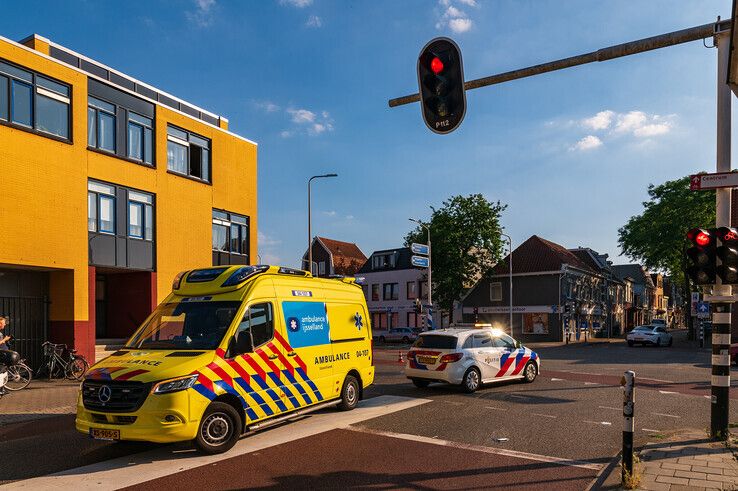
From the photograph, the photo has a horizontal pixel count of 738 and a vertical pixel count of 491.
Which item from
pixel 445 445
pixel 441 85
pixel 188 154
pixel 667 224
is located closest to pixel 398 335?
pixel 667 224

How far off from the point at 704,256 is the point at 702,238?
249 mm

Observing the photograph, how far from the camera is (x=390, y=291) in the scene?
56781mm

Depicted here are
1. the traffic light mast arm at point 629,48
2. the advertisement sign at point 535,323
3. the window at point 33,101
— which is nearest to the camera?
the traffic light mast arm at point 629,48

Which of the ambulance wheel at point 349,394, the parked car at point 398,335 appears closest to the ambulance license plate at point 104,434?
the ambulance wheel at point 349,394

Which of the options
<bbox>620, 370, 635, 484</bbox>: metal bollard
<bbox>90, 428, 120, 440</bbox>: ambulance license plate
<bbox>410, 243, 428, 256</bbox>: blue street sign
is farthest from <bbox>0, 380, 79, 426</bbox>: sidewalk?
<bbox>410, 243, 428, 256</bbox>: blue street sign

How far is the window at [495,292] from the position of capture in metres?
51.1

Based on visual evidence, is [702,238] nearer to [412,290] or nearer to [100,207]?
[100,207]

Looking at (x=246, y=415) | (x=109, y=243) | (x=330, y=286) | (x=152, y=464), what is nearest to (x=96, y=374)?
(x=152, y=464)

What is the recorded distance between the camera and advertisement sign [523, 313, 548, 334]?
4791 centimetres

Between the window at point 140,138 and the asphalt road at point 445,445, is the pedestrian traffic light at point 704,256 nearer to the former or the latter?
the asphalt road at point 445,445

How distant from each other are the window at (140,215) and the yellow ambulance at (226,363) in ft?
40.3

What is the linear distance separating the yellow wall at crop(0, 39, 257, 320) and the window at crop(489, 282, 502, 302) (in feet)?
106

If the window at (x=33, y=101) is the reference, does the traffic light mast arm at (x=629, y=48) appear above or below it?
below

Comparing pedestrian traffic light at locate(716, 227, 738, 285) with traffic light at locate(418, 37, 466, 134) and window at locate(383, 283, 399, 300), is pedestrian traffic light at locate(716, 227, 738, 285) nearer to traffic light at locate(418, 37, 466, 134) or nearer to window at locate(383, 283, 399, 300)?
traffic light at locate(418, 37, 466, 134)
